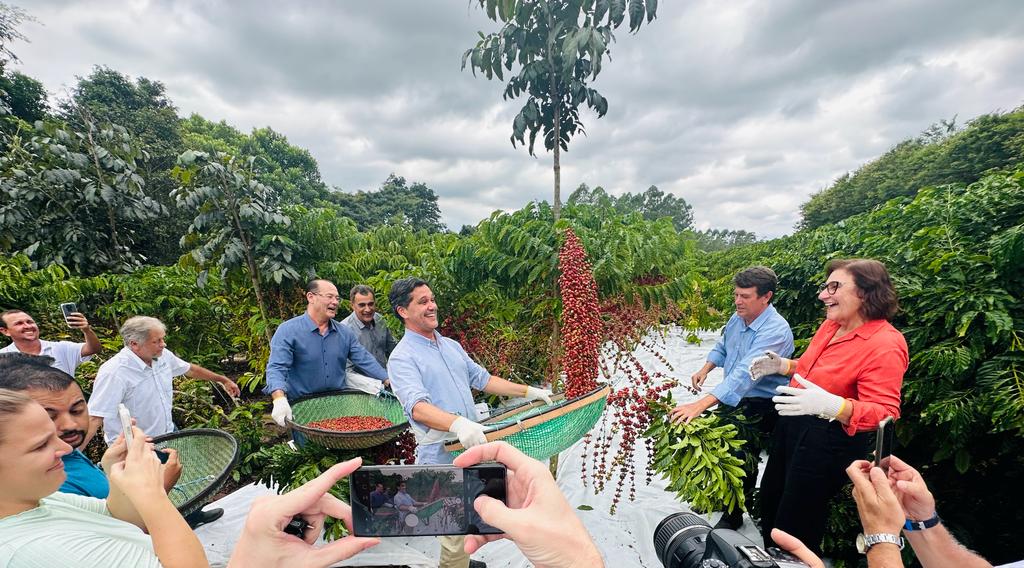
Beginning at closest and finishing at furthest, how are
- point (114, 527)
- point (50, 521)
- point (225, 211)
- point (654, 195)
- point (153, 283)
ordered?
point (50, 521)
point (114, 527)
point (225, 211)
point (153, 283)
point (654, 195)

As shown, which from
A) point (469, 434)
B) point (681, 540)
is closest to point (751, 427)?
point (681, 540)

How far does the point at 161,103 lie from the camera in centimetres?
2114

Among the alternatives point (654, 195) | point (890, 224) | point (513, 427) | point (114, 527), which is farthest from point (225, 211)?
point (654, 195)

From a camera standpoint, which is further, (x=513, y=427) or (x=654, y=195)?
(x=654, y=195)

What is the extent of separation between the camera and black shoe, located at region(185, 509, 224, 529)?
3.04m

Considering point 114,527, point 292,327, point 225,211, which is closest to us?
point 114,527

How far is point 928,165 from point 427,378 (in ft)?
107

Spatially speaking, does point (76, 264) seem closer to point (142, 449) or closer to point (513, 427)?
point (142, 449)

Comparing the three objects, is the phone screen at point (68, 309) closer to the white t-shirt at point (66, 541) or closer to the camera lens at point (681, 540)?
the white t-shirt at point (66, 541)

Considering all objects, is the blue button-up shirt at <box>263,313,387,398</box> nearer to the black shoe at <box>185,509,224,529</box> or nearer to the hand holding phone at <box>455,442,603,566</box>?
the black shoe at <box>185,509,224,529</box>

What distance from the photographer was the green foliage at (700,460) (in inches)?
79.2

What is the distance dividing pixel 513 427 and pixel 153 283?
6099 millimetres

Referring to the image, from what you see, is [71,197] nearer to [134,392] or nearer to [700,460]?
[134,392]

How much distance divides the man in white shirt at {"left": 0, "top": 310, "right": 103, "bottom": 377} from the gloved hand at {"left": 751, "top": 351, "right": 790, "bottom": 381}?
16.0ft
